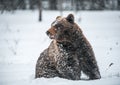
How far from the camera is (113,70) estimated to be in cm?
691

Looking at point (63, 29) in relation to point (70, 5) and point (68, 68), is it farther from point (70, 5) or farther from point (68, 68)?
point (70, 5)

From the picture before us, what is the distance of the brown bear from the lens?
18.7 ft

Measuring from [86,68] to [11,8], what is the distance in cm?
2228

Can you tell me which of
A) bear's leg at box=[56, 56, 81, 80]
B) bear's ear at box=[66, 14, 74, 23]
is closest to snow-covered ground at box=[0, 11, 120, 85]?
bear's leg at box=[56, 56, 81, 80]

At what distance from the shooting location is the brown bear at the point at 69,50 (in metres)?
5.69

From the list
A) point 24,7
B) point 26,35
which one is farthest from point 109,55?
point 24,7

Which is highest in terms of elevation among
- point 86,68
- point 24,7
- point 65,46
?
point 65,46

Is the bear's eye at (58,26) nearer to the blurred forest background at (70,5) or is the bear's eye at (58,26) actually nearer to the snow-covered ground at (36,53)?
the snow-covered ground at (36,53)

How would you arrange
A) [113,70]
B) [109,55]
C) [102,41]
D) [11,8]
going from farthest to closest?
[11,8] → [102,41] → [109,55] → [113,70]

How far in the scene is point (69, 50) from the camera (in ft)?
18.9

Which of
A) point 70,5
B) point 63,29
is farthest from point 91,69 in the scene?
point 70,5

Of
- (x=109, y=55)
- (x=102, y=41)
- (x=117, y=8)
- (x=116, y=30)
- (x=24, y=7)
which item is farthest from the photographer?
(x=24, y=7)

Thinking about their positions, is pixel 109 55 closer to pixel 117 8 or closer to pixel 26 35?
pixel 26 35

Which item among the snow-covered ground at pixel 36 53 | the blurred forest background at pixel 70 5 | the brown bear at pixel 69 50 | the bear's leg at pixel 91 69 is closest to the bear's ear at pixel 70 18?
the brown bear at pixel 69 50
